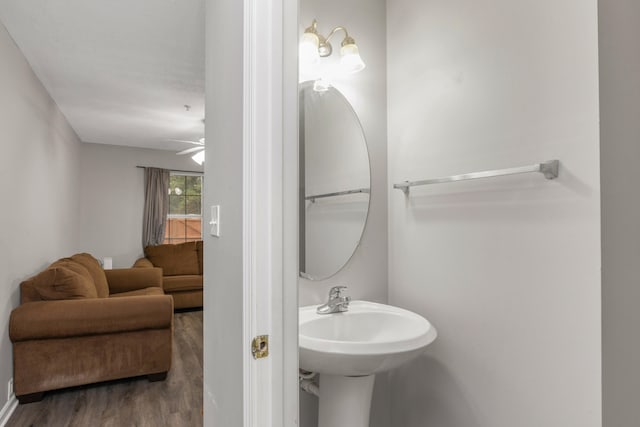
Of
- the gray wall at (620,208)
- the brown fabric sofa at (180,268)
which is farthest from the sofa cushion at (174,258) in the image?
the gray wall at (620,208)

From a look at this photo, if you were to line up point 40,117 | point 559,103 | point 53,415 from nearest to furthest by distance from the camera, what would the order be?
point 559,103
point 53,415
point 40,117

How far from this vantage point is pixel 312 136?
5.10ft

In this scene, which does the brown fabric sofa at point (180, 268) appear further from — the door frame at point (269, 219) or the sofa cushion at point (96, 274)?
the door frame at point (269, 219)

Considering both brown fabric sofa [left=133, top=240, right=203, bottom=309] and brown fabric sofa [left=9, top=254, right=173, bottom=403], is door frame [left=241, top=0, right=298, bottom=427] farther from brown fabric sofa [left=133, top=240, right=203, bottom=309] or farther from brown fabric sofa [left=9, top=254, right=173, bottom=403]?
brown fabric sofa [left=133, top=240, right=203, bottom=309]

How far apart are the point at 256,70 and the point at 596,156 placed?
932mm

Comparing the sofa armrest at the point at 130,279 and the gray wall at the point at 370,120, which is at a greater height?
the gray wall at the point at 370,120

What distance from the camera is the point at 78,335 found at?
2445mm

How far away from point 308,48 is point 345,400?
138 centimetres

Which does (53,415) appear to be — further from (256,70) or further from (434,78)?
(434,78)

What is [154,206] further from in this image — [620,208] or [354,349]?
[620,208]

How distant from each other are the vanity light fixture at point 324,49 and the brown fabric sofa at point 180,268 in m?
4.16

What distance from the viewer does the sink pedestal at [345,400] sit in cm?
126

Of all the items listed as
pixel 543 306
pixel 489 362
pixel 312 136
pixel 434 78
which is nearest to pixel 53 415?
pixel 312 136

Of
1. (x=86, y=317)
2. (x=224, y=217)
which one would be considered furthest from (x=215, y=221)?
(x=86, y=317)
